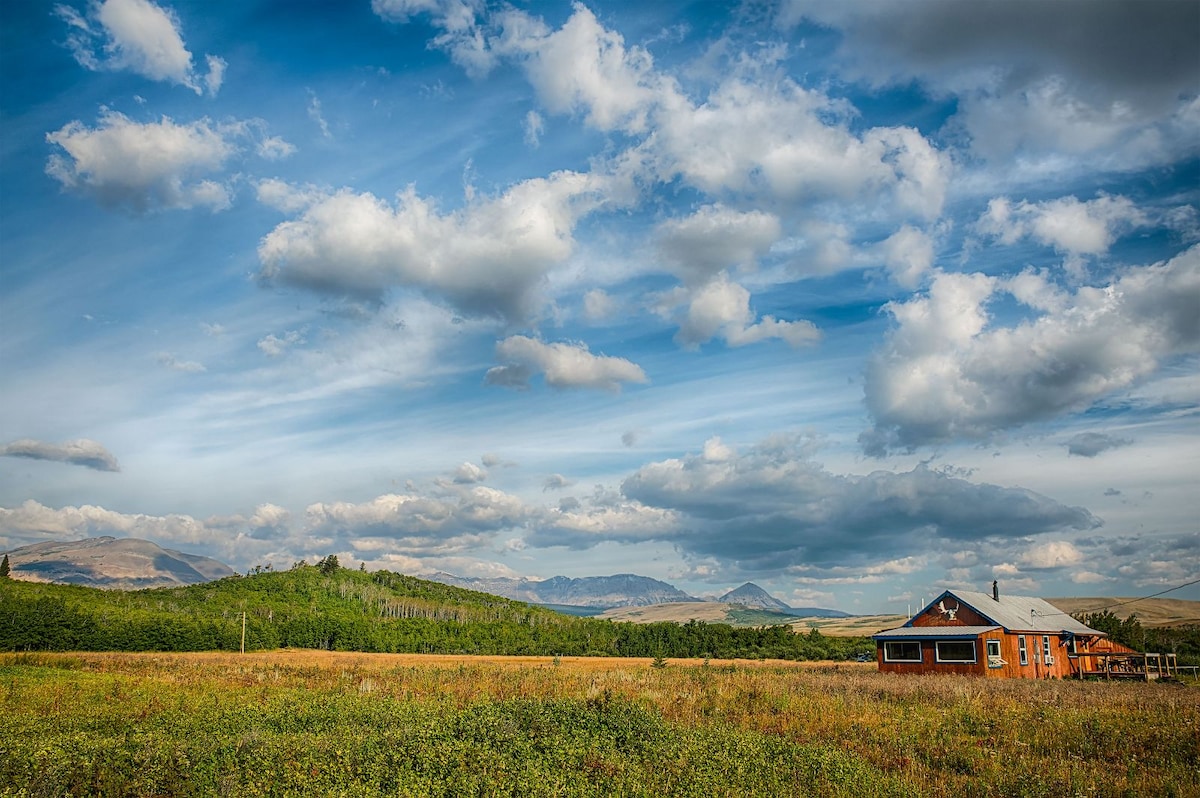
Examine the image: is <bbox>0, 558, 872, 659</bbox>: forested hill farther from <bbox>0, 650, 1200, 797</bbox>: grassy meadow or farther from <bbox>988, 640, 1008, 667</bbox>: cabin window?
<bbox>0, 650, 1200, 797</bbox>: grassy meadow

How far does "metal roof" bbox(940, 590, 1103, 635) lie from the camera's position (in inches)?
1838

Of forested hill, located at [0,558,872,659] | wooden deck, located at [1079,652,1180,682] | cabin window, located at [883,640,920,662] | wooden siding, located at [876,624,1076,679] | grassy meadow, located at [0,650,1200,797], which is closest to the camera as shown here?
grassy meadow, located at [0,650,1200,797]

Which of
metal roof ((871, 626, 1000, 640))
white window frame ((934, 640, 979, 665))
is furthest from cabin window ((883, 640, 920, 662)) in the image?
white window frame ((934, 640, 979, 665))

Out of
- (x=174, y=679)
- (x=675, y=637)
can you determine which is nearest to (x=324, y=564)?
(x=675, y=637)

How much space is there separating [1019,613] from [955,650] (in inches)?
398

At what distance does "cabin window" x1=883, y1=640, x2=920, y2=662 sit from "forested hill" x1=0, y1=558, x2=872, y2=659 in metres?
32.6

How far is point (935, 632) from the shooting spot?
45.4 metres

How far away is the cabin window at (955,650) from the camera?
4422 centimetres

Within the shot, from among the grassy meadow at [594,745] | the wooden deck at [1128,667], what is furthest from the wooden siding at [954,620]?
the grassy meadow at [594,745]

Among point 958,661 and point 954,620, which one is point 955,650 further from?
point 954,620

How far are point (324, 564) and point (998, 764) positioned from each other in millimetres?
197599

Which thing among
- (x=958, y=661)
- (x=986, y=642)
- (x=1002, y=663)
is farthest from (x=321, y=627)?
(x=1002, y=663)

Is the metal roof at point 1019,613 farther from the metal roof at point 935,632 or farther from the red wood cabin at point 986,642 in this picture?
the metal roof at point 935,632

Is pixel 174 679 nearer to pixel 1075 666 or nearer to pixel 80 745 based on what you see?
pixel 80 745
